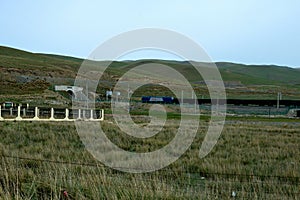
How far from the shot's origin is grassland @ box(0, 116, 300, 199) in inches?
230

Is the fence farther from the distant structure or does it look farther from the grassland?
the distant structure

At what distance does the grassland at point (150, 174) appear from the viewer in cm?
584

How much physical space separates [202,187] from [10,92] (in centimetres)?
6439

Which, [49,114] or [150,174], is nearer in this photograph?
[150,174]

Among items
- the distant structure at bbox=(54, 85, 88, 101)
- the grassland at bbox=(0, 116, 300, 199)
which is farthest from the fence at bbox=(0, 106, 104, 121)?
the distant structure at bbox=(54, 85, 88, 101)

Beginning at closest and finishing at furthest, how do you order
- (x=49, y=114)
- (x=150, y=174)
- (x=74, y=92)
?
(x=150, y=174), (x=49, y=114), (x=74, y=92)

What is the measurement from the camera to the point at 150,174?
28.8ft

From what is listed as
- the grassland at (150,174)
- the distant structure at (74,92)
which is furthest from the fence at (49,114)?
the distant structure at (74,92)

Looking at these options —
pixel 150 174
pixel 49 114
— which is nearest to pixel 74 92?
pixel 49 114

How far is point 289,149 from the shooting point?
50.0 feet

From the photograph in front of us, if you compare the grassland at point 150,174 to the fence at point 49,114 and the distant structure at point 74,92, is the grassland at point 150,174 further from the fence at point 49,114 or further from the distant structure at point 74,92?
the distant structure at point 74,92

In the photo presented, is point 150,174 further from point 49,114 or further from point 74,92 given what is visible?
point 74,92

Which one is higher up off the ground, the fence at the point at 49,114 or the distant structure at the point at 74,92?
the distant structure at the point at 74,92

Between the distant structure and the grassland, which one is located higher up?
the distant structure
